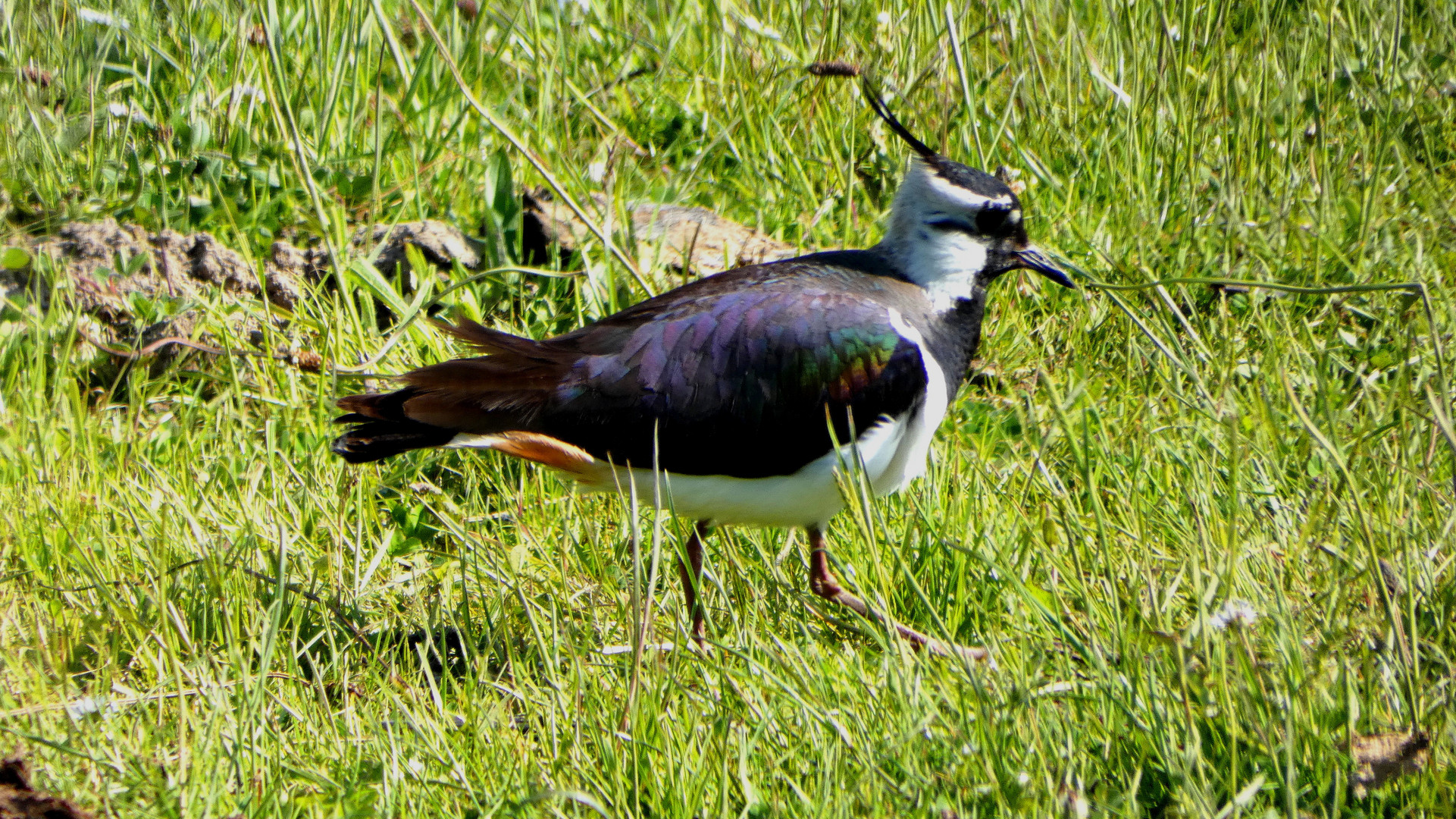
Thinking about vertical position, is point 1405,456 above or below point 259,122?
below

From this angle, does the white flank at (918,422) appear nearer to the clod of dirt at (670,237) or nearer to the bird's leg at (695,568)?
the bird's leg at (695,568)

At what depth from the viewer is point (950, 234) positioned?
3680 mm

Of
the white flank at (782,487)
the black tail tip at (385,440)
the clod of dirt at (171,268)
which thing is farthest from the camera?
the clod of dirt at (171,268)

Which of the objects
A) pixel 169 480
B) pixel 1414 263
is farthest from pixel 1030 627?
pixel 169 480

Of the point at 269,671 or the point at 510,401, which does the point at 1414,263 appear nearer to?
the point at 510,401

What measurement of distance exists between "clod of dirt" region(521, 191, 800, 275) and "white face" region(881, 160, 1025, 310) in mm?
972

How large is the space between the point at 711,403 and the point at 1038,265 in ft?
3.52

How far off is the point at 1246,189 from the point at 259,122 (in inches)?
138

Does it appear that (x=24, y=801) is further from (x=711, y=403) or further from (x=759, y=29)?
→ (x=759, y=29)

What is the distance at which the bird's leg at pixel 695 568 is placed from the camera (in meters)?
3.23

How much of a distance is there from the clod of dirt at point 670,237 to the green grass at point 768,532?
0.30 feet

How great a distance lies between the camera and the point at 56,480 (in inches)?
A: 143

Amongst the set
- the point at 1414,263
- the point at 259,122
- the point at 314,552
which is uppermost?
the point at 259,122

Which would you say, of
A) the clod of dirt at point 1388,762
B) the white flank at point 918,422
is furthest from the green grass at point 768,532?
the white flank at point 918,422
